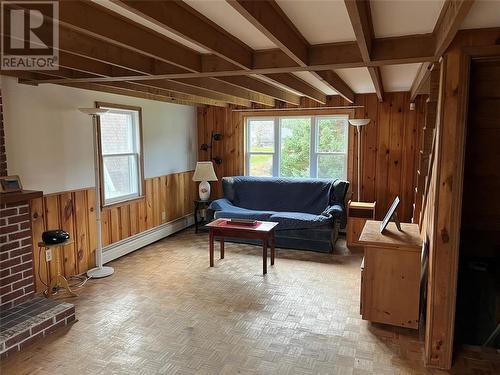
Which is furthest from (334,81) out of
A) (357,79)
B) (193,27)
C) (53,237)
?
(53,237)

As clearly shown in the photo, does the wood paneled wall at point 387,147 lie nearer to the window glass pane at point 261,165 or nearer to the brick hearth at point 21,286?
the window glass pane at point 261,165

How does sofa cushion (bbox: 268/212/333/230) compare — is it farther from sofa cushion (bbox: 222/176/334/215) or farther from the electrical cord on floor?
the electrical cord on floor

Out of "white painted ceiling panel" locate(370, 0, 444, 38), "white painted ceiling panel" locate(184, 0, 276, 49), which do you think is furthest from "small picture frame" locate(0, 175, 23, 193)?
"white painted ceiling panel" locate(370, 0, 444, 38)

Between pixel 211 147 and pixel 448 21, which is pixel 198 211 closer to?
pixel 211 147

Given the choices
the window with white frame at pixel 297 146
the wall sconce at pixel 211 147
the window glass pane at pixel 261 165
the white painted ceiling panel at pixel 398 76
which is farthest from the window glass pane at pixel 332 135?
the wall sconce at pixel 211 147

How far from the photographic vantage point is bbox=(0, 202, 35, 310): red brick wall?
3008 millimetres

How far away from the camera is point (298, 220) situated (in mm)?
5027

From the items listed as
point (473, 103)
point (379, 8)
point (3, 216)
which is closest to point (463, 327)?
point (473, 103)

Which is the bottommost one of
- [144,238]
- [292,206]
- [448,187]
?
[144,238]

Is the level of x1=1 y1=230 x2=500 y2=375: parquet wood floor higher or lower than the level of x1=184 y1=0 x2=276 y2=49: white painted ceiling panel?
lower

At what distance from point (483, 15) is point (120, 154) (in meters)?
4.06

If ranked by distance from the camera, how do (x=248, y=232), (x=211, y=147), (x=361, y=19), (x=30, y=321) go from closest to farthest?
1. (x=361, y=19)
2. (x=30, y=321)
3. (x=248, y=232)
4. (x=211, y=147)

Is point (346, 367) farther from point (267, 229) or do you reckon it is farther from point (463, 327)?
point (267, 229)

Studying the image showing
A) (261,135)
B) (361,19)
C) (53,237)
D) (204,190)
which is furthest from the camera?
(261,135)
